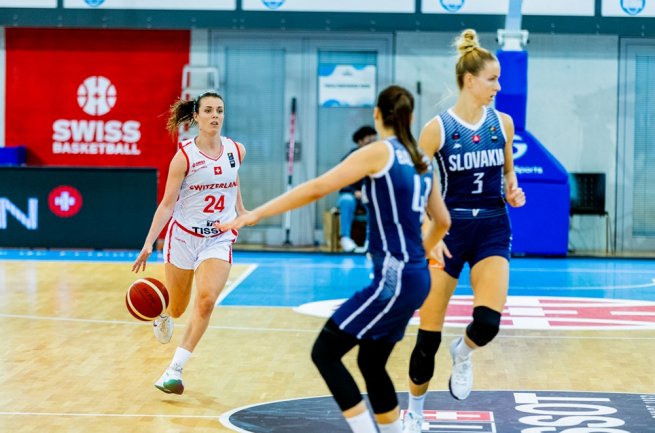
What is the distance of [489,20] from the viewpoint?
1686 cm

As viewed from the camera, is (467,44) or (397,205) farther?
(467,44)

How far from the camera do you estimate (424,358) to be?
6012 millimetres

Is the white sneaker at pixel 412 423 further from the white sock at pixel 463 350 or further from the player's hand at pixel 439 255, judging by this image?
the player's hand at pixel 439 255

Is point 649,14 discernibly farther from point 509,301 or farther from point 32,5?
point 32,5

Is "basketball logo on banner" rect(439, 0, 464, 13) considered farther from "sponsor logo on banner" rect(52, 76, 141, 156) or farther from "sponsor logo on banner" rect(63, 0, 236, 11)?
"sponsor logo on banner" rect(52, 76, 141, 156)

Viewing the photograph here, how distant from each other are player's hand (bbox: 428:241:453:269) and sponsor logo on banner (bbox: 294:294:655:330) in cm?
397

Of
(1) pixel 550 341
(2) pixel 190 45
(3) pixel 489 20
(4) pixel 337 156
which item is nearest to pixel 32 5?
(2) pixel 190 45

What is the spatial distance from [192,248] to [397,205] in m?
2.66

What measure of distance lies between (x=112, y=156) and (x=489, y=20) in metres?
6.28

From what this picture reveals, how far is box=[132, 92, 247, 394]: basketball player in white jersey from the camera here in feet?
23.3

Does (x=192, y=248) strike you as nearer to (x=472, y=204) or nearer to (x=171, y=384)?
(x=171, y=384)

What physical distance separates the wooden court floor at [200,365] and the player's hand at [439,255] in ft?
4.83

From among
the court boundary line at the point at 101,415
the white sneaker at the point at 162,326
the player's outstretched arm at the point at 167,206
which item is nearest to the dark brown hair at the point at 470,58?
the player's outstretched arm at the point at 167,206

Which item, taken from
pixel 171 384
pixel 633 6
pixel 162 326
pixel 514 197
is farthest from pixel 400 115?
pixel 633 6
